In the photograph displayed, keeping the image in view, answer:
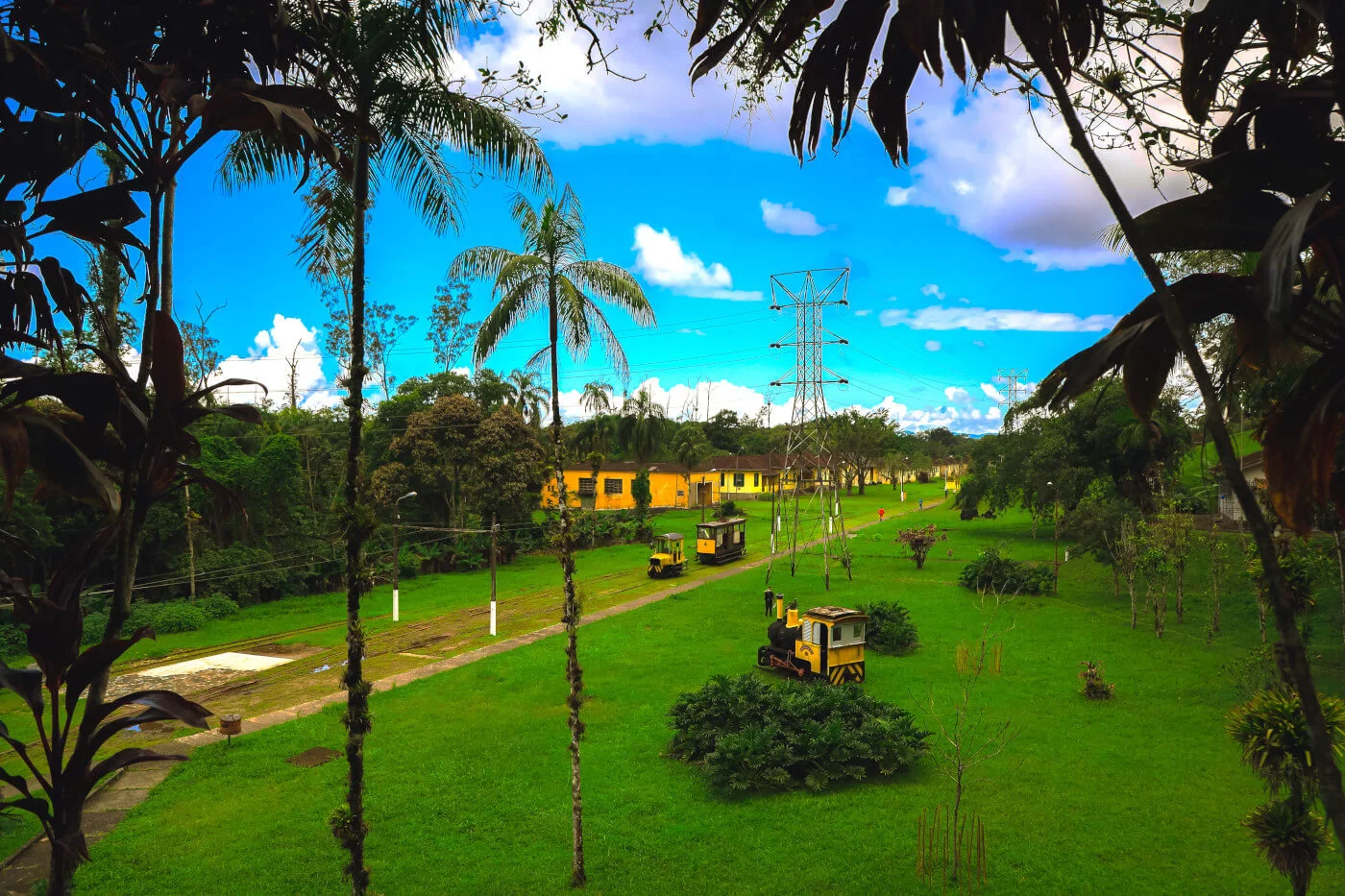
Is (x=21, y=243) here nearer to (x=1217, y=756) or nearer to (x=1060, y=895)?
(x=1060, y=895)

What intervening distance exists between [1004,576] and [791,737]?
51.1 ft

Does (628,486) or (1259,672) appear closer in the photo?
(1259,672)

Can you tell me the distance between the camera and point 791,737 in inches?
398

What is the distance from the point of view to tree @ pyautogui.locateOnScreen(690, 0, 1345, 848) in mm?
1986

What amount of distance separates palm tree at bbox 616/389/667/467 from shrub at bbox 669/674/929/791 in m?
35.4

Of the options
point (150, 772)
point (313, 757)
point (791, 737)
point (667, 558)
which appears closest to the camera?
point (791, 737)

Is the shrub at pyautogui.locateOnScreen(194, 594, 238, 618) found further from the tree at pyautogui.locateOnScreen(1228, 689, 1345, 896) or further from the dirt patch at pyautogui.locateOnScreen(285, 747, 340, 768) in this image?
the tree at pyautogui.locateOnScreen(1228, 689, 1345, 896)

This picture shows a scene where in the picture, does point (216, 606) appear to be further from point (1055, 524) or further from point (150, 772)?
point (1055, 524)

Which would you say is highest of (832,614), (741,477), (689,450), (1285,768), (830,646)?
(689,450)

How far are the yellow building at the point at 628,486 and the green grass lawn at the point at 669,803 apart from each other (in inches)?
1411

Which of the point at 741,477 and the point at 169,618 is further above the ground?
the point at 741,477

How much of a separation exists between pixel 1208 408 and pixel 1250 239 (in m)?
0.59

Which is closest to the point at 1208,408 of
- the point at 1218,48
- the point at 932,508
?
the point at 1218,48

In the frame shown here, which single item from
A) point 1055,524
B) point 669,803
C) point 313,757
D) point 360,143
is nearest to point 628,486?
point 1055,524
